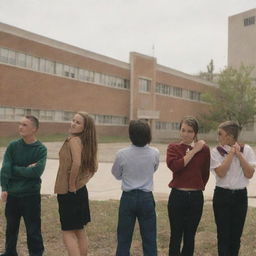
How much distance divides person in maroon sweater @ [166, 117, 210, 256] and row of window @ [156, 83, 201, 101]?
45.3 metres

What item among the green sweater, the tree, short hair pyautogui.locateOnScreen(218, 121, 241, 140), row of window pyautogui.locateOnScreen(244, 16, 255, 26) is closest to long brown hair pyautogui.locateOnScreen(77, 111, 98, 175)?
the green sweater

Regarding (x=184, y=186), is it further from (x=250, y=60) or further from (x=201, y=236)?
(x=250, y=60)

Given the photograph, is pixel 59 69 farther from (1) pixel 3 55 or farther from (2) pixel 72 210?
(2) pixel 72 210

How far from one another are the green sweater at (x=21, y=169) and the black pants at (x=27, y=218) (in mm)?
95

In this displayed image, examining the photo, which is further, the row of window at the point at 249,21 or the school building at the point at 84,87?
the row of window at the point at 249,21

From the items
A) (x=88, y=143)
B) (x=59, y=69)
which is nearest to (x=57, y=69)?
(x=59, y=69)

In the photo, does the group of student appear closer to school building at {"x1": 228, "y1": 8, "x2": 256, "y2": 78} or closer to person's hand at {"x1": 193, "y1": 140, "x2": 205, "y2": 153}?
person's hand at {"x1": 193, "y1": 140, "x2": 205, "y2": 153}

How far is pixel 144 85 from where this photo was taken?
46906 mm

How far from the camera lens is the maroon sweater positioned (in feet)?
13.9

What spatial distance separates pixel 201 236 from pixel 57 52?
31227 mm

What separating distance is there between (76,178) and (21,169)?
68 centimetres

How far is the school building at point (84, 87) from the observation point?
31.0m

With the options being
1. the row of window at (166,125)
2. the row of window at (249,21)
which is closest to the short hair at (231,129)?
the row of window at (166,125)

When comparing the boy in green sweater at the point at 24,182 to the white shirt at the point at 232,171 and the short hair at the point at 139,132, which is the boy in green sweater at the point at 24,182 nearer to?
the short hair at the point at 139,132
